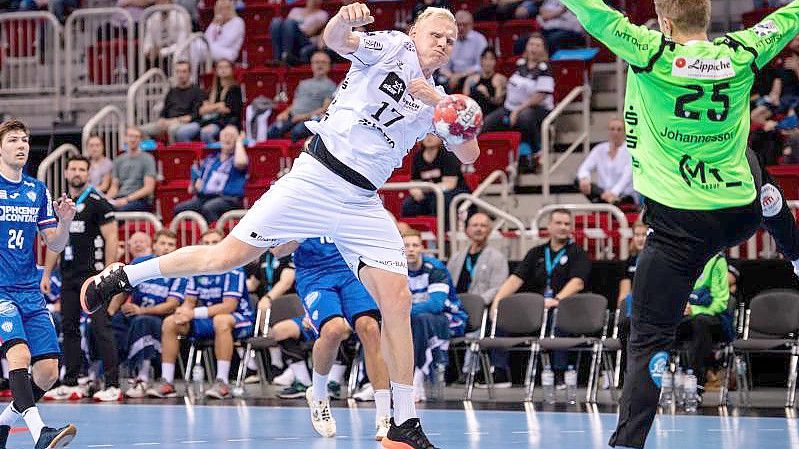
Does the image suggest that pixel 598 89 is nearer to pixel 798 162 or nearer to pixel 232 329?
pixel 798 162

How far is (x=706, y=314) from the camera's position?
1154cm

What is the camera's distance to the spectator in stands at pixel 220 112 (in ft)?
58.0

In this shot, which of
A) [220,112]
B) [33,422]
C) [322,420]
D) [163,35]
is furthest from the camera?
[163,35]

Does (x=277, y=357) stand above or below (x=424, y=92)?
below

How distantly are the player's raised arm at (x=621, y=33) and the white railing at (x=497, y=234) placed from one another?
310 inches

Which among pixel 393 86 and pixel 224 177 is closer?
pixel 393 86

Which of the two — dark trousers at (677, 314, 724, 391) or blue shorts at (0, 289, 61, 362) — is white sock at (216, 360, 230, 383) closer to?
dark trousers at (677, 314, 724, 391)

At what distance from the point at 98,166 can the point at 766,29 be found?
12212 mm

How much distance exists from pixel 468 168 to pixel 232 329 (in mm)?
3860

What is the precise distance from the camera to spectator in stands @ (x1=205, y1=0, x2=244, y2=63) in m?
18.8

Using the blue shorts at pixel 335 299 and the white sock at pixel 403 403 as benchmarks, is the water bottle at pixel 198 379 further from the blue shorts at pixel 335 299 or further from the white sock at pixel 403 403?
the white sock at pixel 403 403

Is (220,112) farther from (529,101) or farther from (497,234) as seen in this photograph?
(497,234)

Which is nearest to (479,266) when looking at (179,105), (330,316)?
(330,316)

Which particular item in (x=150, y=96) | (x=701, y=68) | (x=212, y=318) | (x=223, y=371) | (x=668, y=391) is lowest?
(x=223, y=371)
